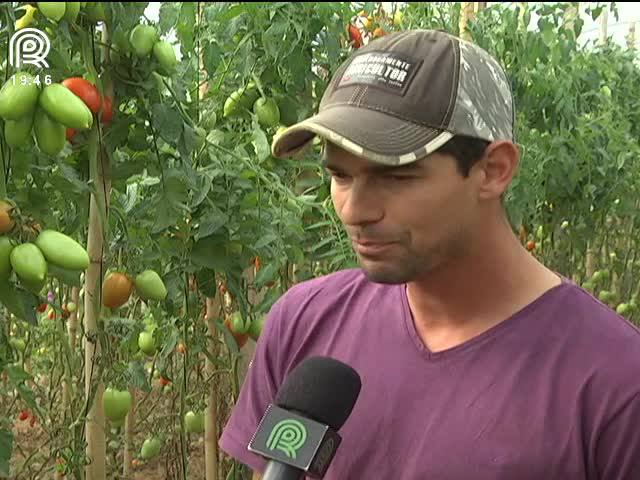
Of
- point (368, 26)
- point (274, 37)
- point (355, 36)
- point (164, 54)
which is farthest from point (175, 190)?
point (368, 26)

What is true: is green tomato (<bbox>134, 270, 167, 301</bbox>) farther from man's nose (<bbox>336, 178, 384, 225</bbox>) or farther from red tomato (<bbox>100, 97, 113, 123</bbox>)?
man's nose (<bbox>336, 178, 384, 225</bbox>)

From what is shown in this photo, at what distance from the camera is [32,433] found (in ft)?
11.7

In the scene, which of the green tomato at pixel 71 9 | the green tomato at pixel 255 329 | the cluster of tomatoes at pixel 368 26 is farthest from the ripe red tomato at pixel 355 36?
the green tomato at pixel 71 9

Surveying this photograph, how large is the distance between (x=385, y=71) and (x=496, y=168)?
0.17 m

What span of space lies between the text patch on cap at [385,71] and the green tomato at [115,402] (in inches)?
41.1

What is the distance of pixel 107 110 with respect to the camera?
152 centimetres

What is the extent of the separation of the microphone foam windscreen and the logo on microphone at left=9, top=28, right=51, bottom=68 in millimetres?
660

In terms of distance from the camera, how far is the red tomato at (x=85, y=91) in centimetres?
139

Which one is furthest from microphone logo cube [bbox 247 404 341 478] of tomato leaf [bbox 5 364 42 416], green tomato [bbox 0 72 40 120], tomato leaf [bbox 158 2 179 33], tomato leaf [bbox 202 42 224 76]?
tomato leaf [bbox 202 42 224 76]

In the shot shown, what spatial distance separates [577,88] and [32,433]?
2439 mm

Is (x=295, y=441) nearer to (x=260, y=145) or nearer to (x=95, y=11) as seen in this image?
(x=95, y=11)

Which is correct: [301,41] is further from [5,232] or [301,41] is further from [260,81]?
[5,232]

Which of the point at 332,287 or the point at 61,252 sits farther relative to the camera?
the point at 61,252
